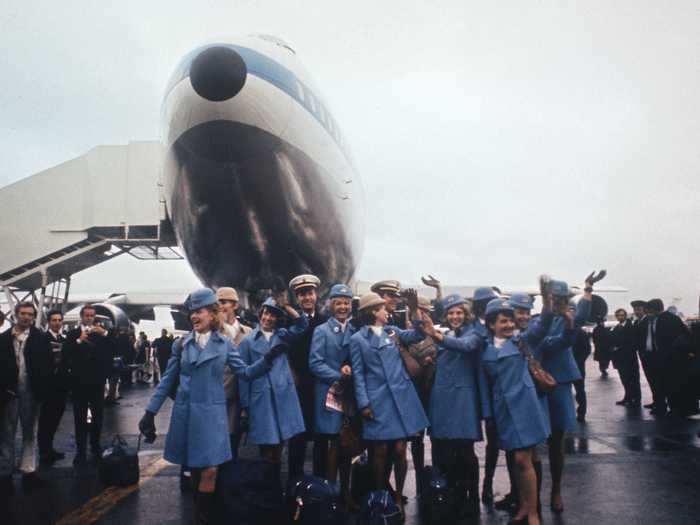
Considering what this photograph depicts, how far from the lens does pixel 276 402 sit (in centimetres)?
457

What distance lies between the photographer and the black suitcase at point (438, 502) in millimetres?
4309

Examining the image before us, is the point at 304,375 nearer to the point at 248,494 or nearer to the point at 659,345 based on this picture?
the point at 248,494

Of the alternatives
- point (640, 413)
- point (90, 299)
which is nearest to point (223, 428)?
point (640, 413)

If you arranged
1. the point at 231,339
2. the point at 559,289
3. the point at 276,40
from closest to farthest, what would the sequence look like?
the point at 559,289, the point at 231,339, the point at 276,40

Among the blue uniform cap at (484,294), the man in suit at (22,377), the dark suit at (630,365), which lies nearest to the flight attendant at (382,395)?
the blue uniform cap at (484,294)

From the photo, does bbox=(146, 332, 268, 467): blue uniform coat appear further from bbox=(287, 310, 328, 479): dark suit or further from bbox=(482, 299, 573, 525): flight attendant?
bbox=(482, 299, 573, 525): flight attendant

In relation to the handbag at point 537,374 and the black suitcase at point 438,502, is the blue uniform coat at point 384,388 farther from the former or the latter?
the handbag at point 537,374

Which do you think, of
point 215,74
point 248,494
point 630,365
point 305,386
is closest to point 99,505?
point 248,494

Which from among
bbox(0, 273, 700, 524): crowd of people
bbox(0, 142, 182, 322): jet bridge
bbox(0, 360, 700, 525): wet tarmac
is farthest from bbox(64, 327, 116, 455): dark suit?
bbox(0, 142, 182, 322): jet bridge

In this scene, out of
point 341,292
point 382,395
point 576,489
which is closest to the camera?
point 382,395

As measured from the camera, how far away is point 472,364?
4812 millimetres

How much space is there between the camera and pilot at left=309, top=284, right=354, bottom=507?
15.3 feet

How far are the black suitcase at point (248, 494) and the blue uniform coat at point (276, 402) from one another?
0.68ft

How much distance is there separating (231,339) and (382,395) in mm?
1688
